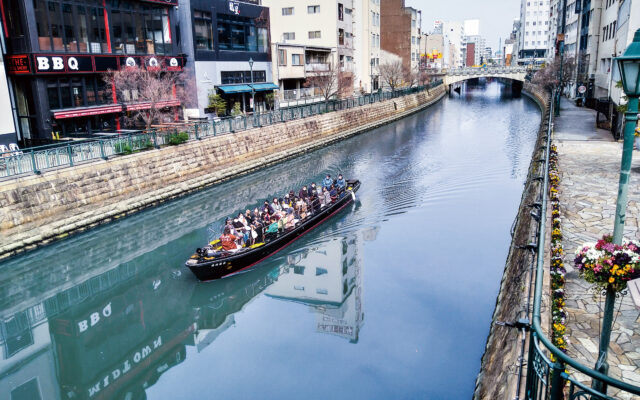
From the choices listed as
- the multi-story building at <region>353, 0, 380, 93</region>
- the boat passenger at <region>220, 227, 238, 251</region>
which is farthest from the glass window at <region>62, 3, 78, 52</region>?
the multi-story building at <region>353, 0, 380, 93</region>

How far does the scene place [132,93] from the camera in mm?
31594

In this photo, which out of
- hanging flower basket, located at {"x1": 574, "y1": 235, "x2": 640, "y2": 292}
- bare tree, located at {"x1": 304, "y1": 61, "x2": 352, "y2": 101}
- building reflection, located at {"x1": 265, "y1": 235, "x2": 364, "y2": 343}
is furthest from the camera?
bare tree, located at {"x1": 304, "y1": 61, "x2": 352, "y2": 101}

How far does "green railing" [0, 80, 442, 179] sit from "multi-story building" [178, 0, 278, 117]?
3.46m

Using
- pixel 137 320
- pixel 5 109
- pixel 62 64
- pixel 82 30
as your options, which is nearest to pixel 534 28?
pixel 82 30

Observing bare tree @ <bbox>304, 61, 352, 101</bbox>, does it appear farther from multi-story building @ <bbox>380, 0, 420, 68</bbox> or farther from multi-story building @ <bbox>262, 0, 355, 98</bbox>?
multi-story building @ <bbox>380, 0, 420, 68</bbox>

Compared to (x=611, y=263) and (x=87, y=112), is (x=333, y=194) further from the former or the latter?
(x=611, y=263)

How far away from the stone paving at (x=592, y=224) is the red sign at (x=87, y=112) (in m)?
25.1

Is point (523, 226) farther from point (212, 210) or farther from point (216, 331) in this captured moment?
point (212, 210)

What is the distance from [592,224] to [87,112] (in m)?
26.4

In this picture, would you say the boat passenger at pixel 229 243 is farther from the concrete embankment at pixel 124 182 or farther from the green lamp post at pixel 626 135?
the green lamp post at pixel 626 135

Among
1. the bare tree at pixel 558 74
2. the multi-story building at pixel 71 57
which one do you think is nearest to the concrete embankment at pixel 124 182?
the multi-story building at pixel 71 57

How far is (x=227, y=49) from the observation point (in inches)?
1588

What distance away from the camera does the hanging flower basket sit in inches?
229

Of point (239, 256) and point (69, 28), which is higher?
point (69, 28)
